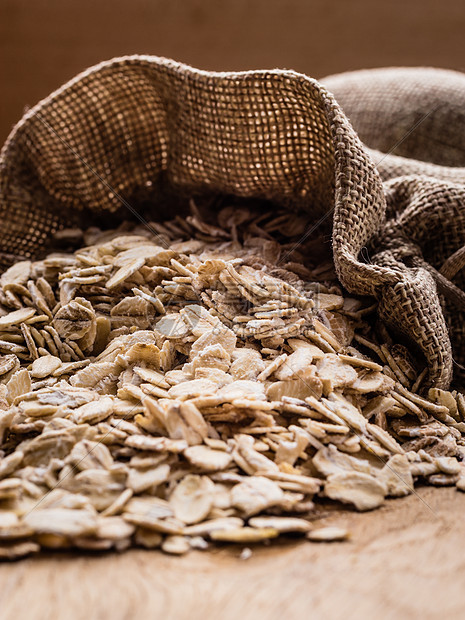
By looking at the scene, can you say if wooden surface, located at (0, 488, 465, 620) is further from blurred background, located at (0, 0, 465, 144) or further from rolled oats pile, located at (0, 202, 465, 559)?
blurred background, located at (0, 0, 465, 144)

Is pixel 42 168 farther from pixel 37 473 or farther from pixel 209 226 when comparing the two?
pixel 37 473

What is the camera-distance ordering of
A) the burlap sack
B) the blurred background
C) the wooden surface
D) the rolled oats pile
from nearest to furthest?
the wooden surface < the rolled oats pile < the burlap sack < the blurred background

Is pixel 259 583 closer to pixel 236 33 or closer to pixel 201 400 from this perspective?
pixel 201 400

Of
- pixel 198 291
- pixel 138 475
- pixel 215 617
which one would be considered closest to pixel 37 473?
pixel 138 475

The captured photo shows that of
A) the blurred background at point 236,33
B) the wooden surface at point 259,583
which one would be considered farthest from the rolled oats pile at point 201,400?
the blurred background at point 236,33

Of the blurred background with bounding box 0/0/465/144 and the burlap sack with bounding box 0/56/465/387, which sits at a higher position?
the blurred background with bounding box 0/0/465/144

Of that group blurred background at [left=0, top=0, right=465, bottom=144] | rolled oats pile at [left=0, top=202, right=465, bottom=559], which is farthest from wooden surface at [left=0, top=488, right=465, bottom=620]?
blurred background at [left=0, top=0, right=465, bottom=144]

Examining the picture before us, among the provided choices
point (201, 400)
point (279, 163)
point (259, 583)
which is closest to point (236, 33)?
point (279, 163)

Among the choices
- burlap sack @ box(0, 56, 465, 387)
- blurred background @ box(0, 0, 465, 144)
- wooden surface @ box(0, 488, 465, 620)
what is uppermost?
blurred background @ box(0, 0, 465, 144)

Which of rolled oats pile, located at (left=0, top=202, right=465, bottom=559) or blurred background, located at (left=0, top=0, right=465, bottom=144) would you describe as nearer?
rolled oats pile, located at (left=0, top=202, right=465, bottom=559)
